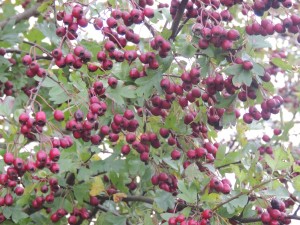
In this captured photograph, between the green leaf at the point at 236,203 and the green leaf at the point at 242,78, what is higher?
the green leaf at the point at 242,78

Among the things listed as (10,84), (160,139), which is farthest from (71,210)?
(10,84)

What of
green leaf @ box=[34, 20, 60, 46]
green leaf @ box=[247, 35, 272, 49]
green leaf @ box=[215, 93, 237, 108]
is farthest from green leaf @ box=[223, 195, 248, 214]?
green leaf @ box=[34, 20, 60, 46]

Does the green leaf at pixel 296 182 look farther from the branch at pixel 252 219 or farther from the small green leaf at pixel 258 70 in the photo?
the small green leaf at pixel 258 70

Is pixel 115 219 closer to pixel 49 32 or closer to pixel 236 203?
pixel 236 203

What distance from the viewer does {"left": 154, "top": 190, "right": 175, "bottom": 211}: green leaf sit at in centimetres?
267

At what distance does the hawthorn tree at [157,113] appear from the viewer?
2404 millimetres

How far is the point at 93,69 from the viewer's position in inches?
99.0

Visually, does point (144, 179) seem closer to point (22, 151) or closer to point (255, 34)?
point (22, 151)

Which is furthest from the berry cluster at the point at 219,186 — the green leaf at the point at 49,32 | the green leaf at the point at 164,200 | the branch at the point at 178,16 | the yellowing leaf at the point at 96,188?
the green leaf at the point at 49,32

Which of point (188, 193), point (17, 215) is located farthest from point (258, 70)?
point (17, 215)

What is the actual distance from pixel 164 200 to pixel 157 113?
410 mm

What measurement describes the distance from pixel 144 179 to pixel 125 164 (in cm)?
15

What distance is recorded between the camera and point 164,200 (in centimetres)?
269

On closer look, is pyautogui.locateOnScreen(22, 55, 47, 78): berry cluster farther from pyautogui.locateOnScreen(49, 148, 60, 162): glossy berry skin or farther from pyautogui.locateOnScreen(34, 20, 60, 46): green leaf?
pyautogui.locateOnScreen(34, 20, 60, 46): green leaf
